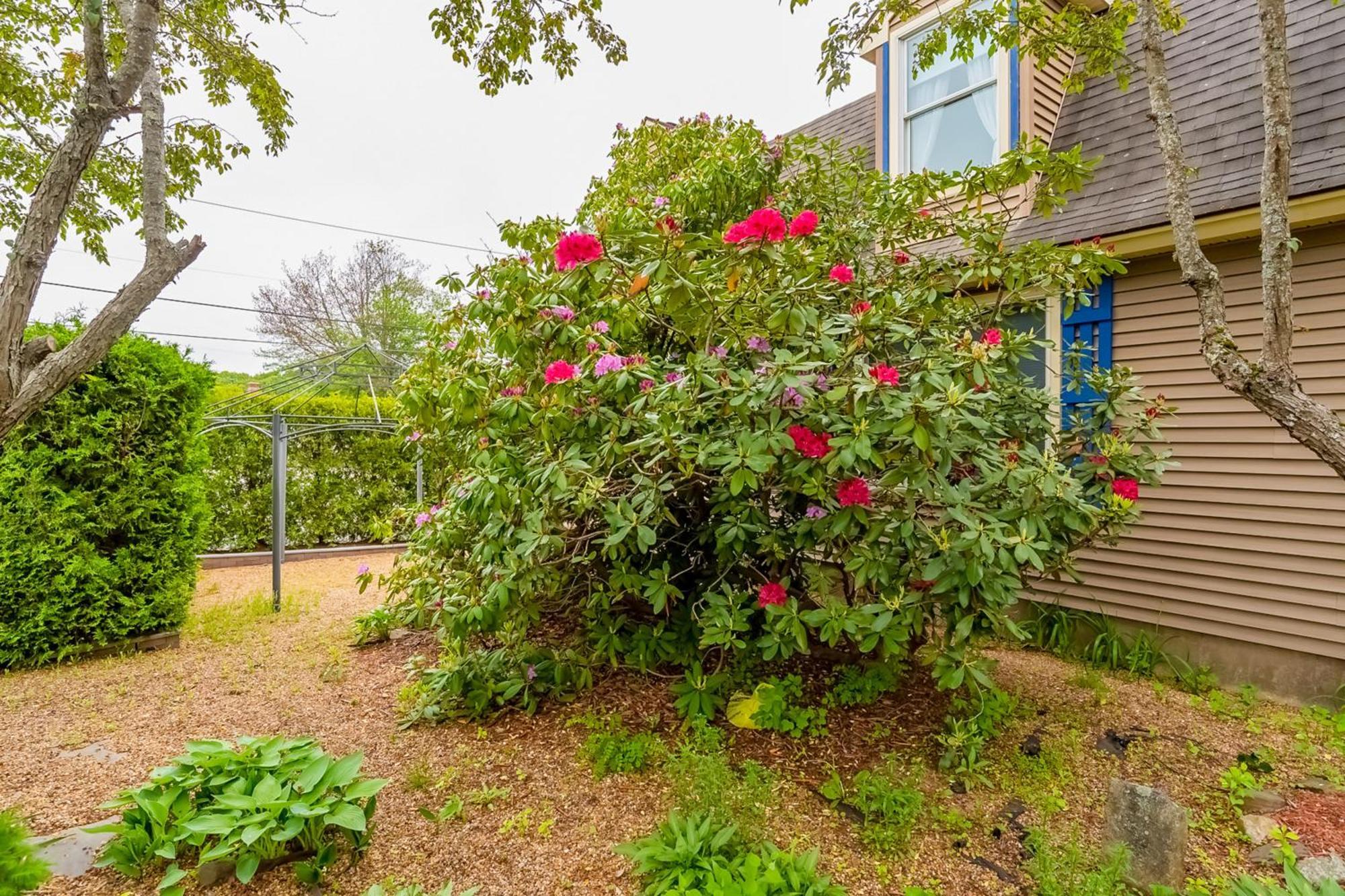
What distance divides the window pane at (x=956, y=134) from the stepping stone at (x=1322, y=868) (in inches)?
174

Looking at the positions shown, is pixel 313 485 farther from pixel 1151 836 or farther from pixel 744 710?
pixel 1151 836

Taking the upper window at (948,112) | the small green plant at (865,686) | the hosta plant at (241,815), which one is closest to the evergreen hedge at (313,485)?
the hosta plant at (241,815)

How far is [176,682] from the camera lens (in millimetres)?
3654

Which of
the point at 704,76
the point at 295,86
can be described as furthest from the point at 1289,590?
the point at 295,86

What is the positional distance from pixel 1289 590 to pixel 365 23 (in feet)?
21.9

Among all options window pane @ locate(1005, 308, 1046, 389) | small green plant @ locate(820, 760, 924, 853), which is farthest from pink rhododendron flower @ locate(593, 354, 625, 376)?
window pane @ locate(1005, 308, 1046, 389)

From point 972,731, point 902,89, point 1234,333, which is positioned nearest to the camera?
point 972,731

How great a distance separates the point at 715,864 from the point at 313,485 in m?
7.78

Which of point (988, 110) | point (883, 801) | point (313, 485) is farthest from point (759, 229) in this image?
point (313, 485)

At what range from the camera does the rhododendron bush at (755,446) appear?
7.61 ft

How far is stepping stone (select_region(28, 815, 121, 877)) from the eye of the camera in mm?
1987

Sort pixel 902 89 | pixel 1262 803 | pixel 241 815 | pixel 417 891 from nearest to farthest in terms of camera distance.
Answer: pixel 417 891 → pixel 241 815 → pixel 1262 803 → pixel 902 89

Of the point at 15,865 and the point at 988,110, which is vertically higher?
the point at 988,110

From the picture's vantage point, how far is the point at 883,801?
2.26m
